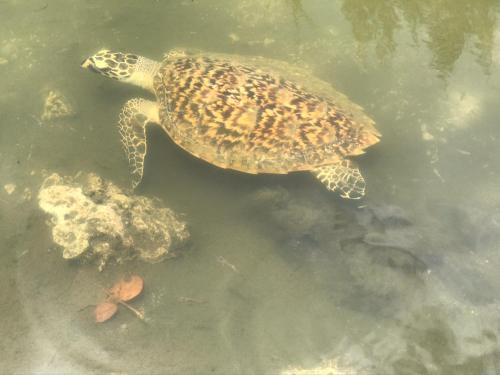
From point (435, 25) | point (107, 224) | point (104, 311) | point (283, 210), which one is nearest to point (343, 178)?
point (283, 210)

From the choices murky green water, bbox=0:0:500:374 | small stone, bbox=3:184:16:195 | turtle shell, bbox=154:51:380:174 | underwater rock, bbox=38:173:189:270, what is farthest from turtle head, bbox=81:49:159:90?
small stone, bbox=3:184:16:195

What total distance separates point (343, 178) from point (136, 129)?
6.09 ft

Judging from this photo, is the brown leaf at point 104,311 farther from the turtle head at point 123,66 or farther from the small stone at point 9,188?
the turtle head at point 123,66

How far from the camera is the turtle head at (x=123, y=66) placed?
12.1 ft

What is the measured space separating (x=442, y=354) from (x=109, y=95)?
3.61 meters

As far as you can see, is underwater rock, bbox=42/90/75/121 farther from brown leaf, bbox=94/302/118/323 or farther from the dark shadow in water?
the dark shadow in water

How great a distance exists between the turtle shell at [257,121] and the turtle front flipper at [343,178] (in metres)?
0.07

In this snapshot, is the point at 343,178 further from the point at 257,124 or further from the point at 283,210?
the point at 257,124

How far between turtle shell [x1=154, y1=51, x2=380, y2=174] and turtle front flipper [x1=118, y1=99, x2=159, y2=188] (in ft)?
0.83

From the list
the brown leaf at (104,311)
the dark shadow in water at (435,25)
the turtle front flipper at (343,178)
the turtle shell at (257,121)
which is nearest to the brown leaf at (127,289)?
the brown leaf at (104,311)

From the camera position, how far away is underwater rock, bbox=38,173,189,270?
8.88 feet

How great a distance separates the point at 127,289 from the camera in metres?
2.69

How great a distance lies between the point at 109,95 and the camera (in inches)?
151

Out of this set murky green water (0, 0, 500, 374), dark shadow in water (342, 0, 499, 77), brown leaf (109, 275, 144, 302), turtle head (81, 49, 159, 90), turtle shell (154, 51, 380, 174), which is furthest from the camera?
dark shadow in water (342, 0, 499, 77)
